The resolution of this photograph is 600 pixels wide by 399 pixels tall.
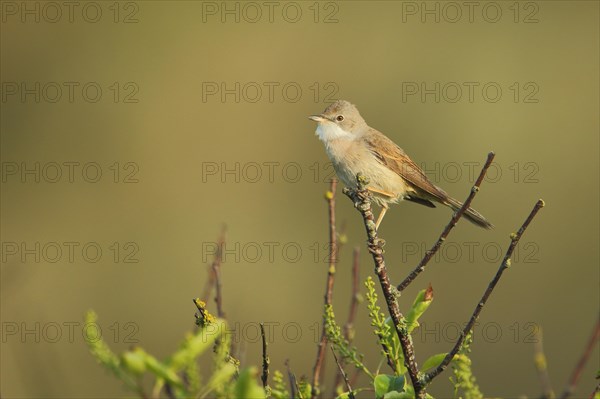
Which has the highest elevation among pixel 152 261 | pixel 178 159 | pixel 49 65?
pixel 49 65

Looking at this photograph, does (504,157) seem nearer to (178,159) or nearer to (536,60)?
(536,60)

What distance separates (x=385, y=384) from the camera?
2.02m

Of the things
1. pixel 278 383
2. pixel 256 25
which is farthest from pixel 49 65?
pixel 278 383

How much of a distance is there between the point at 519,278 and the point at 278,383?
9.06 meters

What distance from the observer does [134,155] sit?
1213 centimetres

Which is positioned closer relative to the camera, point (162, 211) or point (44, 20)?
point (162, 211)

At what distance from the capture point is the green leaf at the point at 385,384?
200 cm

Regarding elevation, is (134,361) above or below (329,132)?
below

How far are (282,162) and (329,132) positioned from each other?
5015mm
